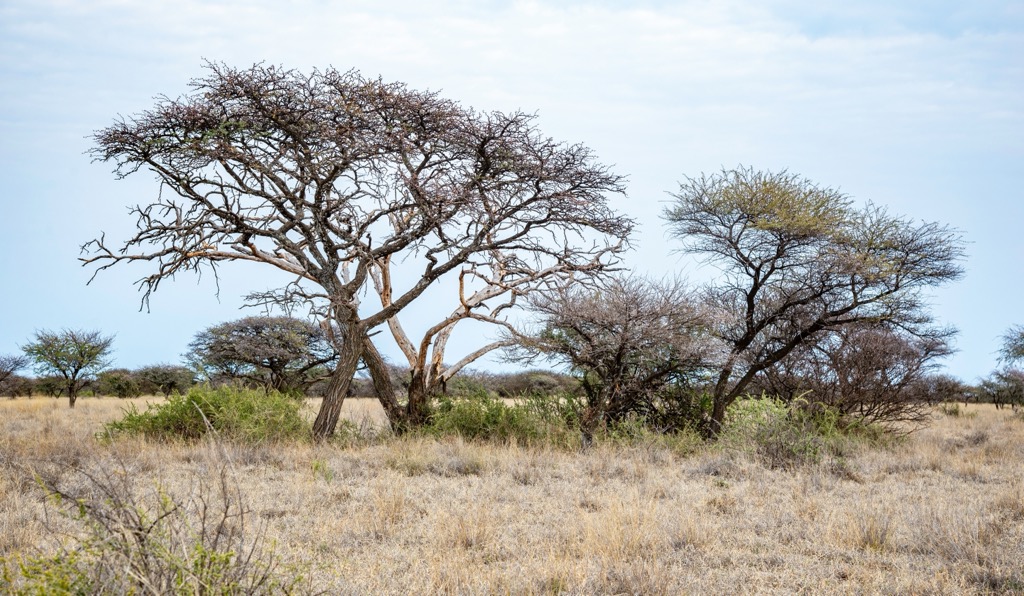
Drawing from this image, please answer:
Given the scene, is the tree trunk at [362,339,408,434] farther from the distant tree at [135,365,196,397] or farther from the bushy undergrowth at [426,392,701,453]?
the distant tree at [135,365,196,397]

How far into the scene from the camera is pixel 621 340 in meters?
11.2

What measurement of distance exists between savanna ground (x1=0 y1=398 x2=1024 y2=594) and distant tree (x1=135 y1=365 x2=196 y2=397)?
23.2 metres

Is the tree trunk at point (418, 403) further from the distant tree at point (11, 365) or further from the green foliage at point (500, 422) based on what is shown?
the distant tree at point (11, 365)

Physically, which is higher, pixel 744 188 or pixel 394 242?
pixel 744 188

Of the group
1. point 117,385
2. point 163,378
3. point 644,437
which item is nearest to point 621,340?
point 644,437

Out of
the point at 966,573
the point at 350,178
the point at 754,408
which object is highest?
the point at 350,178

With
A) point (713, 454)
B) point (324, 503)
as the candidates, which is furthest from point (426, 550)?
point (713, 454)

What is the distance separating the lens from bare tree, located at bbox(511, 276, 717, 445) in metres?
11.3

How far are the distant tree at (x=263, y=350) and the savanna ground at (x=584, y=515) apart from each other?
1227 cm

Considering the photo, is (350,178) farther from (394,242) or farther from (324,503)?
(324,503)

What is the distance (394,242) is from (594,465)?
17.8 feet

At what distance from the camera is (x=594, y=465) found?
897cm

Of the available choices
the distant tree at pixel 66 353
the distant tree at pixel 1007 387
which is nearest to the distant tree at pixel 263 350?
the distant tree at pixel 66 353

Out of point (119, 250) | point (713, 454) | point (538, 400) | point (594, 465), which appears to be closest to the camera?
point (594, 465)
